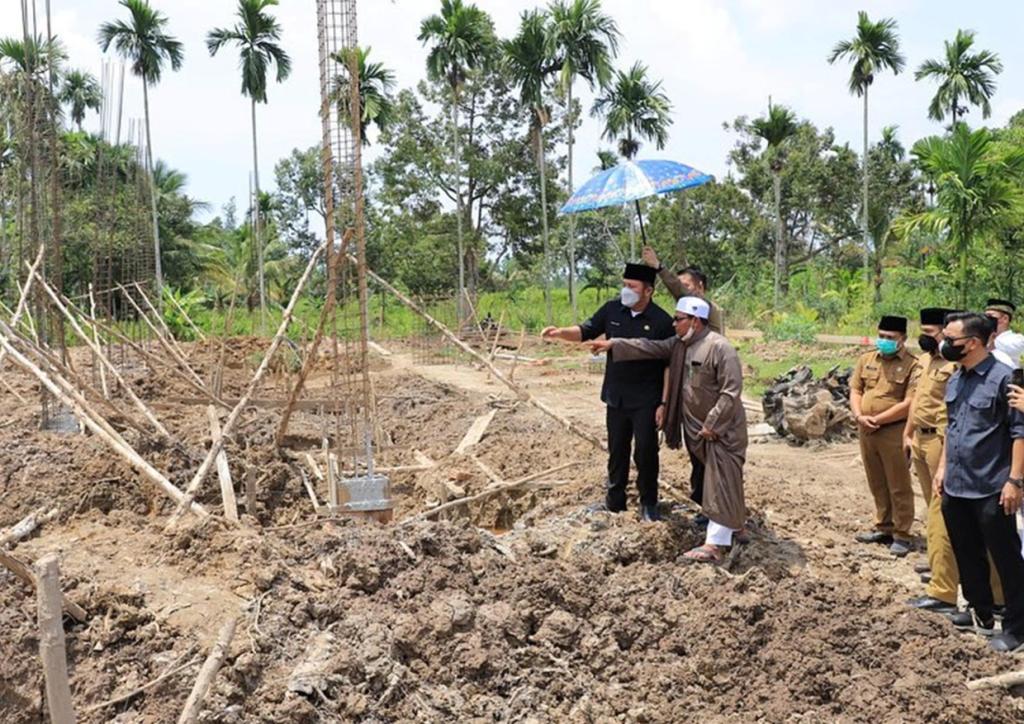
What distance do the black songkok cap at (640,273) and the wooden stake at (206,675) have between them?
10.0 ft

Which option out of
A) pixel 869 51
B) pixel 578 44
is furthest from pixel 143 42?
pixel 869 51

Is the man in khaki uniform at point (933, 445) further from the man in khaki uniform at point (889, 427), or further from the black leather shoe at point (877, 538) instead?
the black leather shoe at point (877, 538)

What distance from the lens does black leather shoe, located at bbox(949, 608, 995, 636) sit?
4664 millimetres

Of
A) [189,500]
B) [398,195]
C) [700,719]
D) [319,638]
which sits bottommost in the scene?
[700,719]

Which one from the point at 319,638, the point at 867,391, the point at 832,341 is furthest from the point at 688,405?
the point at 832,341

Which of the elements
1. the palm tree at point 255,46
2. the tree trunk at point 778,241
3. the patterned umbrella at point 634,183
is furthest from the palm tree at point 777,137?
the patterned umbrella at point 634,183

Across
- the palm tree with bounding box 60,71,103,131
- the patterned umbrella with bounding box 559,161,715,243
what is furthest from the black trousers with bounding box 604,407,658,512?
the palm tree with bounding box 60,71,103,131

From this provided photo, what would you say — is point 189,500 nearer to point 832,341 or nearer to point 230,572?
point 230,572

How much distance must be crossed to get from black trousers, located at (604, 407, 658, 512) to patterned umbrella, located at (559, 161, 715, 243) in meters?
1.53

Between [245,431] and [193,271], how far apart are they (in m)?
24.6

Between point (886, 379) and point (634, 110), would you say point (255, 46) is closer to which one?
point (634, 110)

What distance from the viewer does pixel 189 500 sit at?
511 centimetres

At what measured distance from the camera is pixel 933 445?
17.9 feet

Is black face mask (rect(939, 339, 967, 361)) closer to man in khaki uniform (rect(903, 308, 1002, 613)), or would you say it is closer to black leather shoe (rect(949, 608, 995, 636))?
man in khaki uniform (rect(903, 308, 1002, 613))
